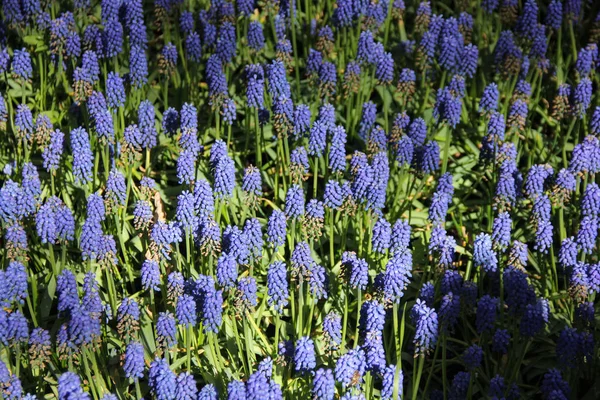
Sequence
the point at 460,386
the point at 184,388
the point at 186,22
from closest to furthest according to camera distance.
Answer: the point at 184,388, the point at 460,386, the point at 186,22

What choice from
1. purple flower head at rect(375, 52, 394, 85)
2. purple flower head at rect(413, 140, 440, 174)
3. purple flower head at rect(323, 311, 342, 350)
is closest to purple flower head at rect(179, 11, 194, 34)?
purple flower head at rect(375, 52, 394, 85)

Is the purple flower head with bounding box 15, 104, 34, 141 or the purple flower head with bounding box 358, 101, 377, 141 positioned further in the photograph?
the purple flower head with bounding box 358, 101, 377, 141

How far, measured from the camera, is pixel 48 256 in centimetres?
765

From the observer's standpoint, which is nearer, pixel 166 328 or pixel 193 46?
pixel 166 328

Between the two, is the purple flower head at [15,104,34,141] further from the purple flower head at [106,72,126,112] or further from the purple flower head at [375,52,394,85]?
the purple flower head at [375,52,394,85]

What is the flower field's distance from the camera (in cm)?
667

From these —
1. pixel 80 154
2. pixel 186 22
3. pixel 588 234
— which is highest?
pixel 186 22

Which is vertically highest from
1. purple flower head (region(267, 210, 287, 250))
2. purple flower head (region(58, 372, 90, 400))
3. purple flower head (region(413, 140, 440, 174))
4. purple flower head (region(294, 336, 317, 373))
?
purple flower head (region(413, 140, 440, 174))

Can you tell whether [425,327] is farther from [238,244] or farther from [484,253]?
[238,244]

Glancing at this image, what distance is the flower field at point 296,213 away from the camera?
6668 mm

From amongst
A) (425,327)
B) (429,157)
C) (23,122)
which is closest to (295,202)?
(429,157)

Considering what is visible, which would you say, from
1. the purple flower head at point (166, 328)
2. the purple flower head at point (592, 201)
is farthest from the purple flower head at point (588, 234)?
the purple flower head at point (166, 328)

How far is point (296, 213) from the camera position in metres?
7.34

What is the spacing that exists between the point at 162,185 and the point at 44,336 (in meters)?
2.64
